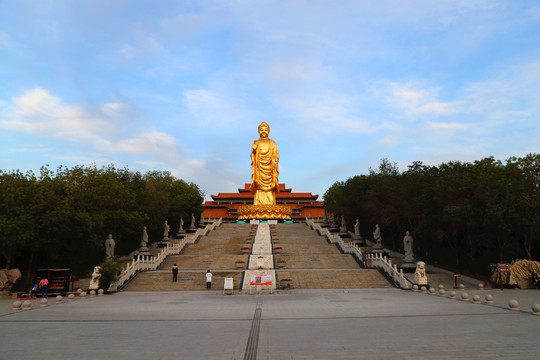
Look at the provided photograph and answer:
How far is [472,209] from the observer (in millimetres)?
20656

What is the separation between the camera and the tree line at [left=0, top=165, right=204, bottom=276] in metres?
19.9

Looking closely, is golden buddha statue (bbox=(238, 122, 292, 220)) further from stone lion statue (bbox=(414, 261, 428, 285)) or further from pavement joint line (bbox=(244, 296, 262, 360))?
pavement joint line (bbox=(244, 296, 262, 360))

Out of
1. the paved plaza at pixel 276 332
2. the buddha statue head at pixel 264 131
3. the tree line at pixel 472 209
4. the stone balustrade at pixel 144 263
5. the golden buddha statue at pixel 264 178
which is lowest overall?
the paved plaza at pixel 276 332

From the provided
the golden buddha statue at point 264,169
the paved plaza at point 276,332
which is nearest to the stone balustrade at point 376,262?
the paved plaza at point 276,332

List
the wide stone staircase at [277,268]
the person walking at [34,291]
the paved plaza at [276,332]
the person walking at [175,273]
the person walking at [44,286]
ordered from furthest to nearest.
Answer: the person walking at [175,273] → the wide stone staircase at [277,268] → the person walking at [44,286] → the person walking at [34,291] → the paved plaza at [276,332]

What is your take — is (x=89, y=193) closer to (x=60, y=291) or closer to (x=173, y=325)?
(x=60, y=291)

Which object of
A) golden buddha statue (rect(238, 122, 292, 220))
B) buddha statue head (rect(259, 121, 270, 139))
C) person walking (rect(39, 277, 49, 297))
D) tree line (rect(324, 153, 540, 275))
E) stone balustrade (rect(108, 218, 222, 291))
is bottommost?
person walking (rect(39, 277, 49, 297))

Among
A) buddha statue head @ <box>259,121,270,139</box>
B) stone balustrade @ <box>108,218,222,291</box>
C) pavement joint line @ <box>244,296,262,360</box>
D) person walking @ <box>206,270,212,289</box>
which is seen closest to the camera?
pavement joint line @ <box>244,296,262,360</box>

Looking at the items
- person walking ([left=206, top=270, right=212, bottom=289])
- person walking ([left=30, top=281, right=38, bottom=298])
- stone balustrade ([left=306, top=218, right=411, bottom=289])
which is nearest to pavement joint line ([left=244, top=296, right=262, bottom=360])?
person walking ([left=206, top=270, right=212, bottom=289])

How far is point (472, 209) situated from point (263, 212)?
1044 inches

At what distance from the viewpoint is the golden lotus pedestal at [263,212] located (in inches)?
1742

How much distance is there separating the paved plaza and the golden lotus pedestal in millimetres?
31103

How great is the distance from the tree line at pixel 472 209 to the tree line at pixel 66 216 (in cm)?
2018

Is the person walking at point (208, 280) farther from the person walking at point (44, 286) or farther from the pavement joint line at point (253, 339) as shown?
the pavement joint line at point (253, 339)
